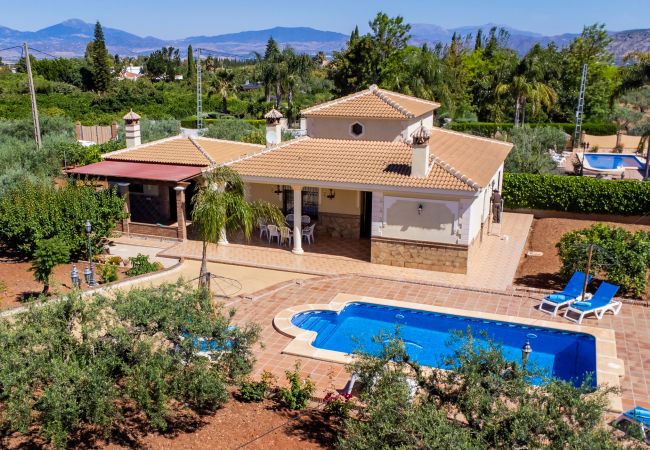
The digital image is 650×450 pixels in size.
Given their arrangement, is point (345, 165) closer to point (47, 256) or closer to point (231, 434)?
point (47, 256)

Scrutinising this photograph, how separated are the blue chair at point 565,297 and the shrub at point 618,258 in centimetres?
106

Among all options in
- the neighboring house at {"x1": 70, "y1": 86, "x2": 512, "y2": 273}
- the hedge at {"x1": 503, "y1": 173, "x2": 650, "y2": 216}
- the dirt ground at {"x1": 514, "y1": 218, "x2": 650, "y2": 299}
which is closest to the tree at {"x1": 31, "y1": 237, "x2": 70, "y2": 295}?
the neighboring house at {"x1": 70, "y1": 86, "x2": 512, "y2": 273}

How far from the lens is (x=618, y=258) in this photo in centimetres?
2042

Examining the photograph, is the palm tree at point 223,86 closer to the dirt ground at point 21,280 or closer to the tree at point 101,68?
the tree at point 101,68

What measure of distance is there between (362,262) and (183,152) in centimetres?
1174

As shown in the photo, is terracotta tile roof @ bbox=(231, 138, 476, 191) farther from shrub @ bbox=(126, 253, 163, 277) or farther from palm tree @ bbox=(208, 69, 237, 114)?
palm tree @ bbox=(208, 69, 237, 114)

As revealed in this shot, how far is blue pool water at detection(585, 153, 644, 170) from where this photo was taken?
167ft

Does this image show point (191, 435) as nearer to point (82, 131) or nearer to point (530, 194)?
point (530, 194)

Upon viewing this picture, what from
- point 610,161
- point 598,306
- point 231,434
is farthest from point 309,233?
point 610,161

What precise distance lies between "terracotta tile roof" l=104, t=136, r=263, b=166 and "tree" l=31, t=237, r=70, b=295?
972cm

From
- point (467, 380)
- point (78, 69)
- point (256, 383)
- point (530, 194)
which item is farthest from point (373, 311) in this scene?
point (78, 69)

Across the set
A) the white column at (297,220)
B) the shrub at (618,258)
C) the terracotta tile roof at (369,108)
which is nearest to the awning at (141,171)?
the white column at (297,220)

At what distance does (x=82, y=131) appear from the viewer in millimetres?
53594

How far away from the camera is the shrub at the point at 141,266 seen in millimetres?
22641
